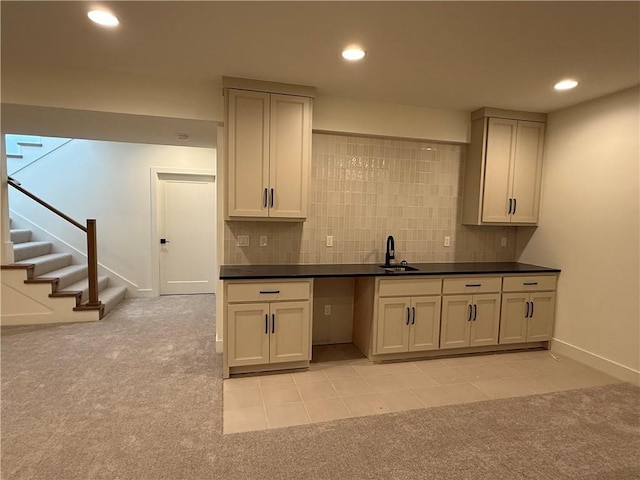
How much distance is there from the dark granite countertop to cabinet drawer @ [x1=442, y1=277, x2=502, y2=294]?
0.24ft

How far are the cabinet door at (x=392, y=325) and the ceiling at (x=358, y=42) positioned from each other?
6.31ft

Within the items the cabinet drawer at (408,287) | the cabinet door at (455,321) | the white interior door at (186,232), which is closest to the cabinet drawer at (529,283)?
the cabinet door at (455,321)

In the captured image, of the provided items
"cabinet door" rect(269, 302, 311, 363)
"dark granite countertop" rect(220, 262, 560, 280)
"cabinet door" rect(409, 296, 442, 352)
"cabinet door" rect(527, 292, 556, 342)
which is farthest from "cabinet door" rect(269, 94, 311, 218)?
"cabinet door" rect(527, 292, 556, 342)

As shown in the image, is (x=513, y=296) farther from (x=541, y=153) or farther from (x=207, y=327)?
(x=207, y=327)

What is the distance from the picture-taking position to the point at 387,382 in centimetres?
288

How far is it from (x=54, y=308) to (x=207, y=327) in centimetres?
184

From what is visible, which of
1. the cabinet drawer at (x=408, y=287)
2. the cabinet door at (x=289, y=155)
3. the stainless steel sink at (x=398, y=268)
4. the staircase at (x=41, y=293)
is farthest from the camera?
the staircase at (x=41, y=293)

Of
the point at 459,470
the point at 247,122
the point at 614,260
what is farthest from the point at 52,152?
the point at 614,260

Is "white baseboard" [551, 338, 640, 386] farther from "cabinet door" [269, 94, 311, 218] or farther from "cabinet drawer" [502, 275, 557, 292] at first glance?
"cabinet door" [269, 94, 311, 218]

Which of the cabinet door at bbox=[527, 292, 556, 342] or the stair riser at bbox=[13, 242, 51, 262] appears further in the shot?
the stair riser at bbox=[13, 242, 51, 262]

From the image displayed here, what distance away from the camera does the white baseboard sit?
2.94m

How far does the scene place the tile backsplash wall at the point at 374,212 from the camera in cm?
349

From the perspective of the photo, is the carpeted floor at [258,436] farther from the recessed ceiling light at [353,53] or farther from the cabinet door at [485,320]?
the recessed ceiling light at [353,53]

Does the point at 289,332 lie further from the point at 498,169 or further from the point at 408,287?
the point at 498,169
